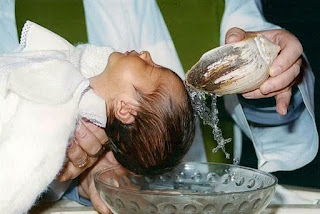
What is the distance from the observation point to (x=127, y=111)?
745 mm

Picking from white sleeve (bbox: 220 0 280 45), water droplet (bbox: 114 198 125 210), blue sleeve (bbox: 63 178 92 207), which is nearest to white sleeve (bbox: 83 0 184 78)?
white sleeve (bbox: 220 0 280 45)

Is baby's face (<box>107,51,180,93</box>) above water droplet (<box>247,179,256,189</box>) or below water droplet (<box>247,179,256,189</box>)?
above

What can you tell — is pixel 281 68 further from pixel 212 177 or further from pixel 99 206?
pixel 99 206

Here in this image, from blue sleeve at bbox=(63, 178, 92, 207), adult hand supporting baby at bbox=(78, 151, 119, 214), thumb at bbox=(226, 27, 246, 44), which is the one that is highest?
thumb at bbox=(226, 27, 246, 44)

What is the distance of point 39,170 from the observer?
73 centimetres

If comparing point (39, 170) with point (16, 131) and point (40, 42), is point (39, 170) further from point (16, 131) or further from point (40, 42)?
point (40, 42)

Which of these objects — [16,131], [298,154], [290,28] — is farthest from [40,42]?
[290,28]

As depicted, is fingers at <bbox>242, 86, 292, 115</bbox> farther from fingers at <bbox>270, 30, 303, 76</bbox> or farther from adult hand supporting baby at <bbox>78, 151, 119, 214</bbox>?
adult hand supporting baby at <bbox>78, 151, 119, 214</bbox>

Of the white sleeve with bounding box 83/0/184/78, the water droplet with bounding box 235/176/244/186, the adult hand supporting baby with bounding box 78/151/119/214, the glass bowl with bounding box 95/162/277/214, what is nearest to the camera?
the glass bowl with bounding box 95/162/277/214

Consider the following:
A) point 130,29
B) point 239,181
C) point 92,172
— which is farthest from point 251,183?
point 130,29

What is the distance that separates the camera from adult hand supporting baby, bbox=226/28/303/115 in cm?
77

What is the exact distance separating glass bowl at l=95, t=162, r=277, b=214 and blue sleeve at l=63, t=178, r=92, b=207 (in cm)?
20

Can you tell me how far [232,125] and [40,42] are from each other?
33 cm

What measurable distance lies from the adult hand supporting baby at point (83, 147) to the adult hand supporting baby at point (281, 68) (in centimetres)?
16
